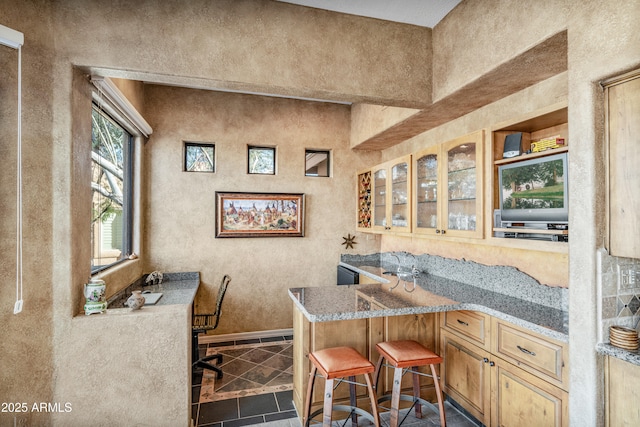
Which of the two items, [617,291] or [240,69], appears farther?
[240,69]

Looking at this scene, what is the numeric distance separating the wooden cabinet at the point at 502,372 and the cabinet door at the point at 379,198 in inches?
60.8

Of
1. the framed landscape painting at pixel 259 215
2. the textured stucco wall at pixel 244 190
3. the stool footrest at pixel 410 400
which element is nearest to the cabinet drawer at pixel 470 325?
the stool footrest at pixel 410 400

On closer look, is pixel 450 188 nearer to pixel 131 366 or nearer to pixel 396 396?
pixel 396 396

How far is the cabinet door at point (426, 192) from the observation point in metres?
3.09

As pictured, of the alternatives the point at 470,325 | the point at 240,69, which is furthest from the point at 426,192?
the point at 240,69

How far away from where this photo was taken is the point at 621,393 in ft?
5.19

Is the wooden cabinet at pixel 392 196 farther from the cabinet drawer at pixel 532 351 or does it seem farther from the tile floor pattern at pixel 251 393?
the tile floor pattern at pixel 251 393

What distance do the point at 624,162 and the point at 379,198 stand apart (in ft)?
8.73

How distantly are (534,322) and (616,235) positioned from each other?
68 cm

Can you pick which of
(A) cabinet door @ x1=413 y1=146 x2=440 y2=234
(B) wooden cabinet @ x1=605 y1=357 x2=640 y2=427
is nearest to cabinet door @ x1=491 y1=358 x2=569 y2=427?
(B) wooden cabinet @ x1=605 y1=357 x2=640 y2=427

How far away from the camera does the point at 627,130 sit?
1.56 metres

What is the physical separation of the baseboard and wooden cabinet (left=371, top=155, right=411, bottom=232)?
180 cm

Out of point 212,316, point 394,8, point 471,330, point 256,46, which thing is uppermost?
point 394,8

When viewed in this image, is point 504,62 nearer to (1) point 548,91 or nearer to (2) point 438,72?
(1) point 548,91
